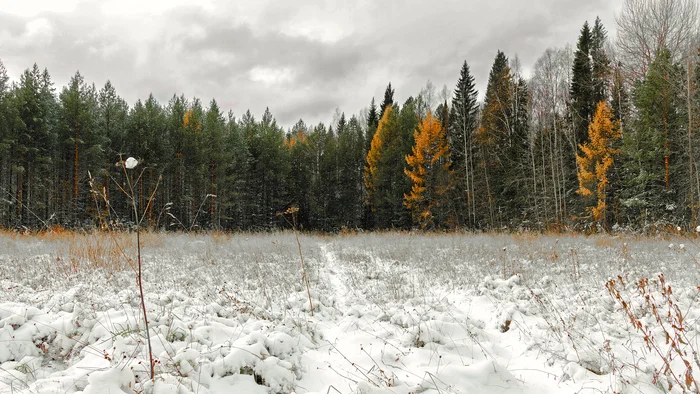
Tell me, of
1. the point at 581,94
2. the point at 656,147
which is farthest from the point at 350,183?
the point at 656,147

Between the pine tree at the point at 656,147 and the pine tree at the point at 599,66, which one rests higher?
the pine tree at the point at 599,66

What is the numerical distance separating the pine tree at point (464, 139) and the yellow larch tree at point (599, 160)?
696 cm

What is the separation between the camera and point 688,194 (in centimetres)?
1423

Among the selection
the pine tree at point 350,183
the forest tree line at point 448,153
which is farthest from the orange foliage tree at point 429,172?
the pine tree at point 350,183

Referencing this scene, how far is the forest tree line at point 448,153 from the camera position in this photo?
15.6m

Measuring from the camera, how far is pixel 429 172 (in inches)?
970

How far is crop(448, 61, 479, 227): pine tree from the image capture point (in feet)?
80.8

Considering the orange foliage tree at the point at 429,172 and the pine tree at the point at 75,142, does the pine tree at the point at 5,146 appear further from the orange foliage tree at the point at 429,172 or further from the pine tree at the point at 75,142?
the orange foliage tree at the point at 429,172

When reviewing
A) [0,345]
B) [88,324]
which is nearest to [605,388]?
[88,324]

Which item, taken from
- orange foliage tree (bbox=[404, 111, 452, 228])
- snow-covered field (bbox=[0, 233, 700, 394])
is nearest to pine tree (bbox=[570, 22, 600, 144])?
orange foliage tree (bbox=[404, 111, 452, 228])

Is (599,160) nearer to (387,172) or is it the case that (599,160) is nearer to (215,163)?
(387,172)

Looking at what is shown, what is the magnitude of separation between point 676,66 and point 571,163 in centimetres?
A: 1048

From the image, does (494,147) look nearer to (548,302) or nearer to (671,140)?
(671,140)

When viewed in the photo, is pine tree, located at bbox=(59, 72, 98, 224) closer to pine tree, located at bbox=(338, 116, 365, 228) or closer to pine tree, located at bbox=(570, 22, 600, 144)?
pine tree, located at bbox=(338, 116, 365, 228)
